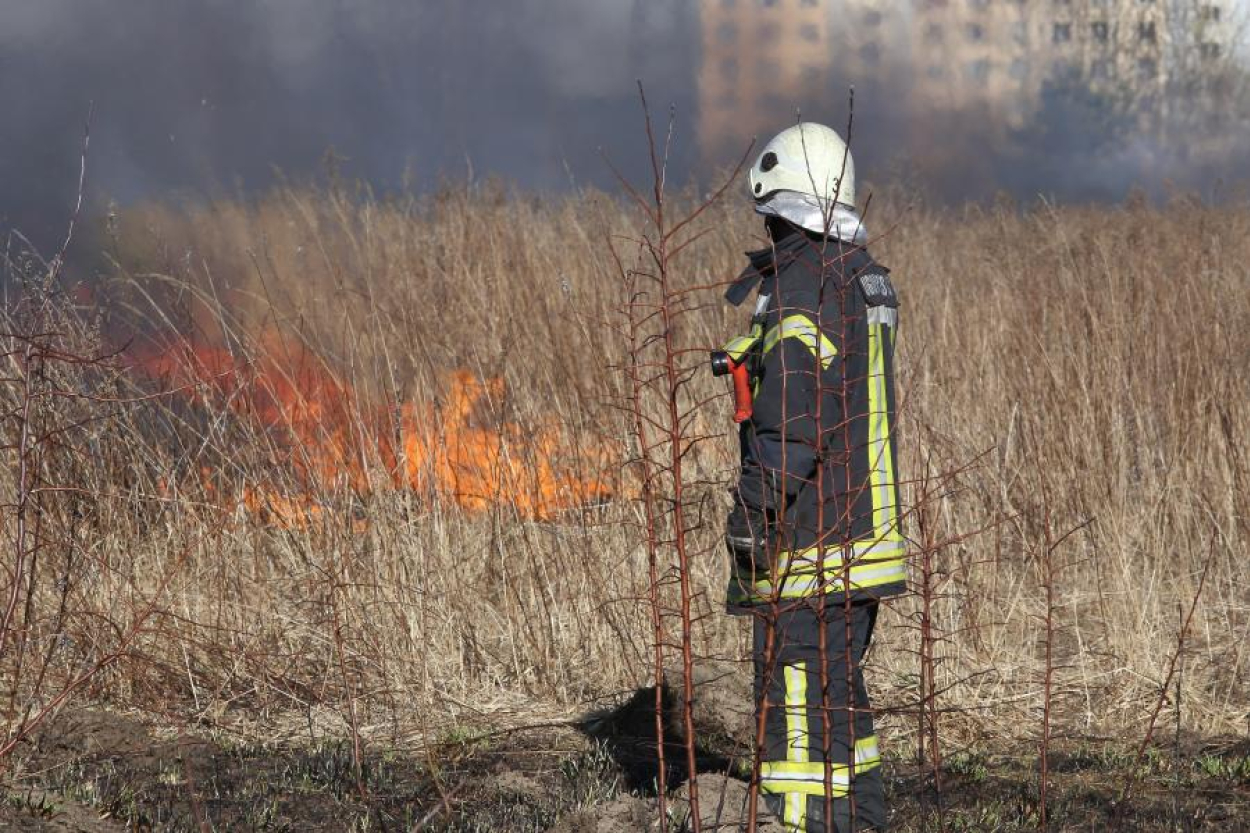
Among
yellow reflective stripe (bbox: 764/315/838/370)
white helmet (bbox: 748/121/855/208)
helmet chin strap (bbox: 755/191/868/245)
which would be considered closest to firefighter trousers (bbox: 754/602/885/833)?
yellow reflective stripe (bbox: 764/315/838/370)

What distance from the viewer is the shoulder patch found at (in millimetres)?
3418

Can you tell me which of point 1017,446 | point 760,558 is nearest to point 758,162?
point 760,558

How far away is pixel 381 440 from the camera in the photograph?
5711mm

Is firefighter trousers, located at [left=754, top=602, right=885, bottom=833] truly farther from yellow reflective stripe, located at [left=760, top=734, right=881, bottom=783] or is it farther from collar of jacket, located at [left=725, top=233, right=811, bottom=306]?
collar of jacket, located at [left=725, top=233, right=811, bottom=306]

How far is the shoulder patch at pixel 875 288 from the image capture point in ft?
11.2

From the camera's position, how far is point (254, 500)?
5.51m

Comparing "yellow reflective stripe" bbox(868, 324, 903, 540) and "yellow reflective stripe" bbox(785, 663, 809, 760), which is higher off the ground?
"yellow reflective stripe" bbox(868, 324, 903, 540)

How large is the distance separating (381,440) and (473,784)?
74.7 inches

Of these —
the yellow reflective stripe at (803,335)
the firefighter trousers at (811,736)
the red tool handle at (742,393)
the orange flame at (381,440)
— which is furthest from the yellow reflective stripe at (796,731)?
the orange flame at (381,440)

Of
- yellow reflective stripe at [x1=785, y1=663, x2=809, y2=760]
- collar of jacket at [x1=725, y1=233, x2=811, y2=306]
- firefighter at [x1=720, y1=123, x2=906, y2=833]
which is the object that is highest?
collar of jacket at [x1=725, y1=233, x2=811, y2=306]

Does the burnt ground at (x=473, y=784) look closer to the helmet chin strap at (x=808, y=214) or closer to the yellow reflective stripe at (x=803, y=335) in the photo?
the yellow reflective stripe at (x=803, y=335)

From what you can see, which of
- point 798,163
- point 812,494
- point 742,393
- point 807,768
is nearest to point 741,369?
point 742,393

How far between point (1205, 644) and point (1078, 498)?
1094 mm

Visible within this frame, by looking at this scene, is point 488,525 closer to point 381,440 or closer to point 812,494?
point 381,440
